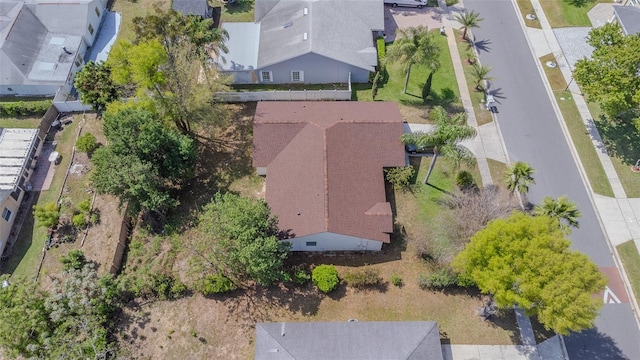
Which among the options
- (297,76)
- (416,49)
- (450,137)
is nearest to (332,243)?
(450,137)

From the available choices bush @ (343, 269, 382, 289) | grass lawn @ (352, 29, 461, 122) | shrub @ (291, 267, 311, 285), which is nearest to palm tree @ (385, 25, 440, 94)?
grass lawn @ (352, 29, 461, 122)

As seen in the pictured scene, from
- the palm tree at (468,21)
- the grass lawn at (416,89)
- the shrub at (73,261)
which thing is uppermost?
the palm tree at (468,21)

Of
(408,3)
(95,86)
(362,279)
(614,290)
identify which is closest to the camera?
(614,290)

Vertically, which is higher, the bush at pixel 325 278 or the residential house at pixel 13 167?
the residential house at pixel 13 167

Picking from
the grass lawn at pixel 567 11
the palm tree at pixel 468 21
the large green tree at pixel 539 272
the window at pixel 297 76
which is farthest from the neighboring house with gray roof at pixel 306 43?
the large green tree at pixel 539 272

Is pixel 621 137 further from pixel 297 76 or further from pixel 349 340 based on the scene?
pixel 349 340

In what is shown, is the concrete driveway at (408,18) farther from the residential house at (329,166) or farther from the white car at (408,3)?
the residential house at (329,166)

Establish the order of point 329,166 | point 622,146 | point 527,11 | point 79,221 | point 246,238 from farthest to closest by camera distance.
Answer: point 527,11 → point 622,146 → point 79,221 → point 329,166 → point 246,238
